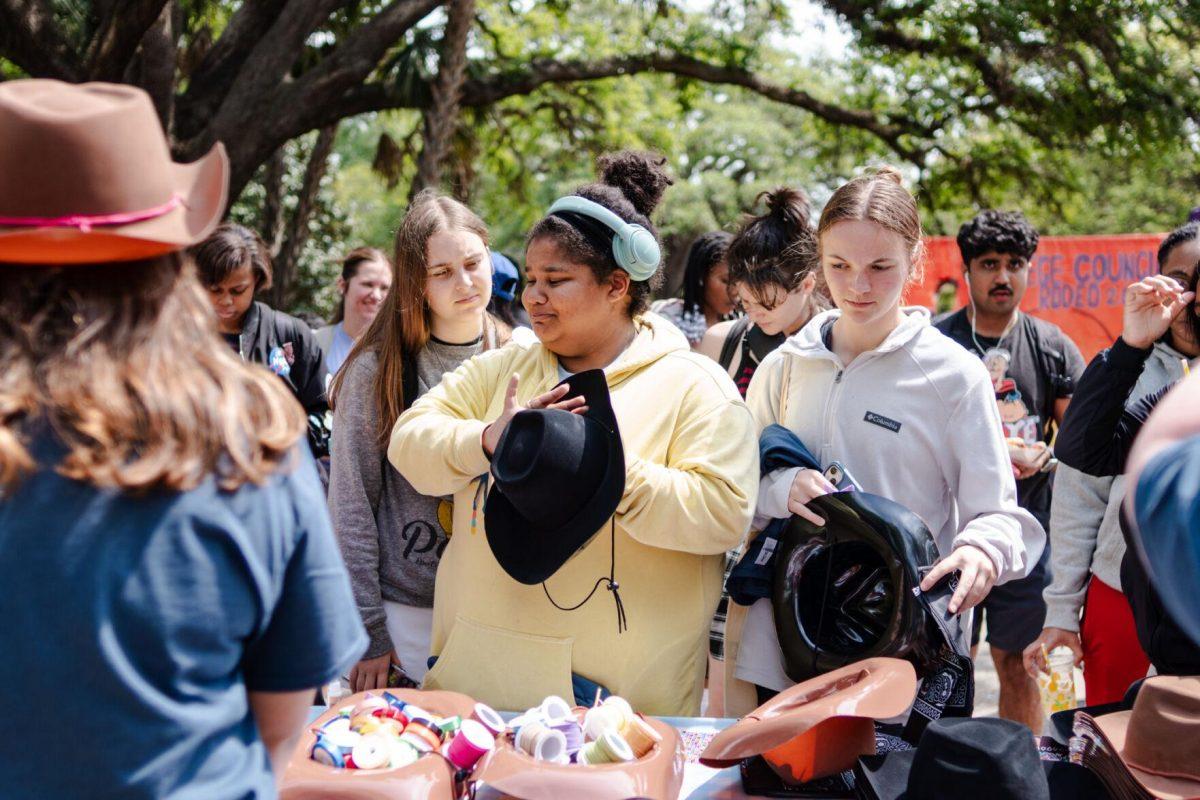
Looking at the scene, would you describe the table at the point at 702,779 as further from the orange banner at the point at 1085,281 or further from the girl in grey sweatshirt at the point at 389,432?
the orange banner at the point at 1085,281

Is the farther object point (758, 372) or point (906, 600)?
point (758, 372)

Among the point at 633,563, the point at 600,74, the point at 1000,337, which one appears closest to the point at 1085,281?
the point at 600,74

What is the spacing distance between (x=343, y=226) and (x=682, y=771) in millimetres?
16556

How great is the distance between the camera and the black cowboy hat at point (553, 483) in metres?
1.94

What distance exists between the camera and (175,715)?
3.66ft

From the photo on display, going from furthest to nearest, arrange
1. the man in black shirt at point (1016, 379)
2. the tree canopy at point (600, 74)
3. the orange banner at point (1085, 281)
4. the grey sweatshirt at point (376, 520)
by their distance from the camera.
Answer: the orange banner at point (1085, 281), the tree canopy at point (600, 74), the man in black shirt at point (1016, 379), the grey sweatshirt at point (376, 520)

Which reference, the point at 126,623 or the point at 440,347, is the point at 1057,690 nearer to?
the point at 440,347

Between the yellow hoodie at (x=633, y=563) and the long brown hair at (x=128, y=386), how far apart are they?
97 centimetres

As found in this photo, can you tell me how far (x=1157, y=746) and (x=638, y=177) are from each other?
4.81 feet

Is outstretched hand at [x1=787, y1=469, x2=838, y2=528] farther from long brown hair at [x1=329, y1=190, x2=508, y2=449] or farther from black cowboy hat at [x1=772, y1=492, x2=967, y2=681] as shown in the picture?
long brown hair at [x1=329, y1=190, x2=508, y2=449]

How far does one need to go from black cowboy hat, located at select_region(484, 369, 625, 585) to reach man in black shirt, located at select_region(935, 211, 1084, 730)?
7.21 feet

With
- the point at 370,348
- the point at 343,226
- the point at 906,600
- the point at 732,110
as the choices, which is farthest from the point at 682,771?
the point at 732,110

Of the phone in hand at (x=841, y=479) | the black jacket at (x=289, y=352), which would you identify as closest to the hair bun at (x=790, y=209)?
the phone in hand at (x=841, y=479)

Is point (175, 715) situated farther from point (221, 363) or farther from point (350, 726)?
point (350, 726)
